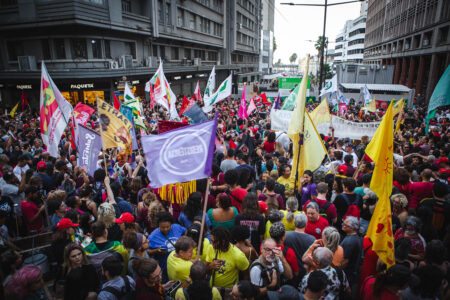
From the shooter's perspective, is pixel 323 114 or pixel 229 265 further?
pixel 323 114

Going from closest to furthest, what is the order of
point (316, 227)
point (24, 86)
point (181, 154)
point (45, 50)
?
point (181, 154), point (316, 227), point (45, 50), point (24, 86)

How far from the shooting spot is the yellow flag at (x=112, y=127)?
664 centimetres

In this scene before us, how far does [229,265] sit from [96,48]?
24.1 m

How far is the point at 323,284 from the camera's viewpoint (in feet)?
9.10

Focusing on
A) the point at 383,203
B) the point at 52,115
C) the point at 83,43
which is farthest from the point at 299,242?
the point at 83,43

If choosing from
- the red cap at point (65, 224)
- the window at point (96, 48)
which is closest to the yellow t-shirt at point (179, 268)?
the red cap at point (65, 224)

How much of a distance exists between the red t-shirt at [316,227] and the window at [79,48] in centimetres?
2321

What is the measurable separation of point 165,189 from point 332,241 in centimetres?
274

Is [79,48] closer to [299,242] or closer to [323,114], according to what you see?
[323,114]

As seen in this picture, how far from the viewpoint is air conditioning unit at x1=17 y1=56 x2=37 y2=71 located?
21297 mm

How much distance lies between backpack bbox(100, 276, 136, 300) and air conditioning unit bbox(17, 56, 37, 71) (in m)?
23.8

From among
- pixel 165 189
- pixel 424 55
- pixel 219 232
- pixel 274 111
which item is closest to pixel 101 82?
pixel 274 111

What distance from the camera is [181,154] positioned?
13.1ft

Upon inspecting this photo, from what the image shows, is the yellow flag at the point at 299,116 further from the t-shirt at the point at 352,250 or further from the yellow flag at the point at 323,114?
the yellow flag at the point at 323,114
